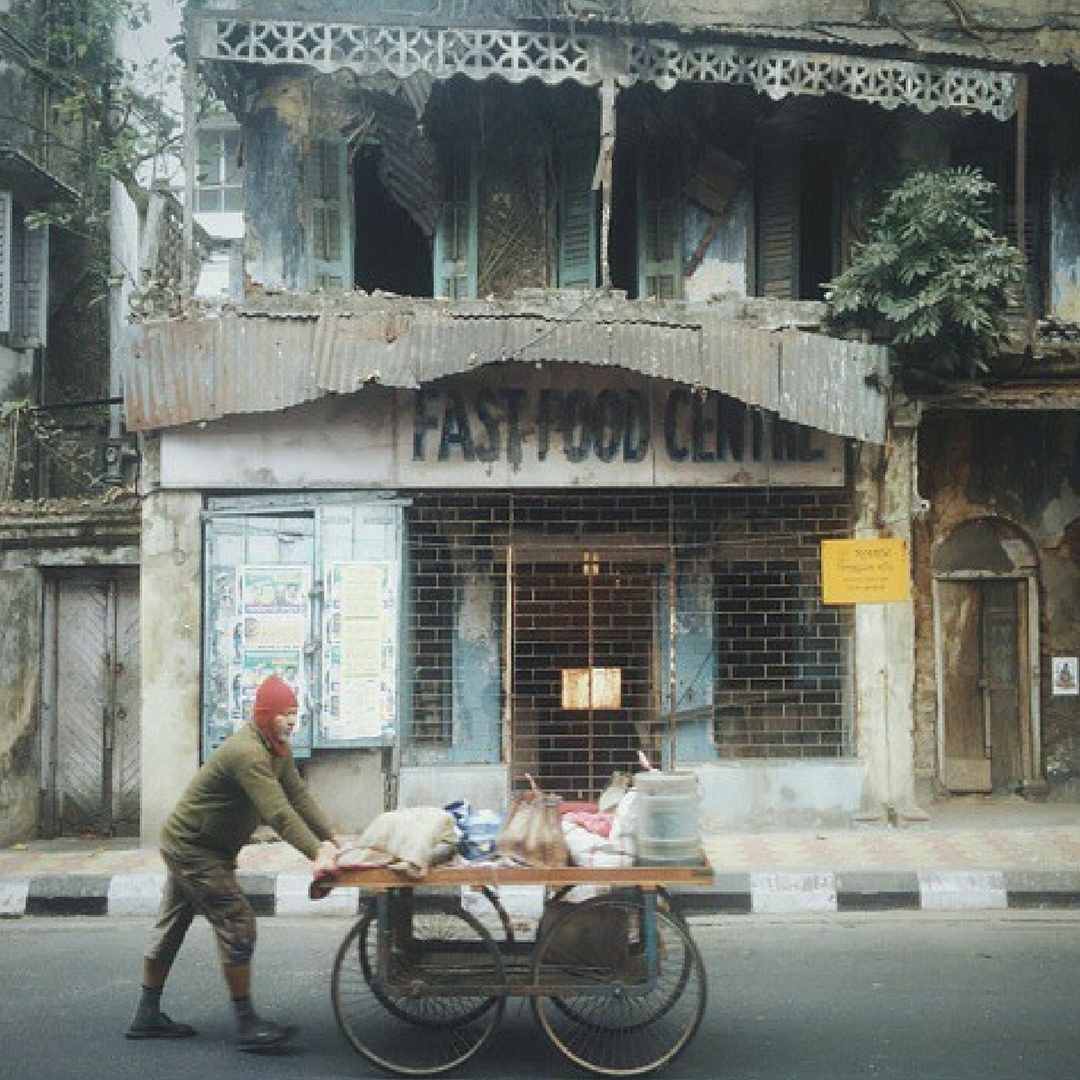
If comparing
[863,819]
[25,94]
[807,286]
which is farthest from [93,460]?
[863,819]

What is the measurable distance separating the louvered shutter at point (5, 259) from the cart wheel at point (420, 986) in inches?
469

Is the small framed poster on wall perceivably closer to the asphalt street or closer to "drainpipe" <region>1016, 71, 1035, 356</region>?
"drainpipe" <region>1016, 71, 1035, 356</region>

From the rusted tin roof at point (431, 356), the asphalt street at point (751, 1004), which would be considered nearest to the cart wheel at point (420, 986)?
the asphalt street at point (751, 1004)

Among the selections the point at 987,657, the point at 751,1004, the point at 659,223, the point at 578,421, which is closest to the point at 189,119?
the point at 578,421

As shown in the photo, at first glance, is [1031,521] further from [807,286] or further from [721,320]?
[721,320]

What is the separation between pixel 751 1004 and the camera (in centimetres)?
662

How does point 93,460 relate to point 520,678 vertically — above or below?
above

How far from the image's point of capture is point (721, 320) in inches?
446

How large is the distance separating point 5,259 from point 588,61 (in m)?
8.37

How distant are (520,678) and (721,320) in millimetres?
3924

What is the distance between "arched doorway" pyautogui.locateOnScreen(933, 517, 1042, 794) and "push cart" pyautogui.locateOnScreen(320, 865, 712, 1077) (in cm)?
813

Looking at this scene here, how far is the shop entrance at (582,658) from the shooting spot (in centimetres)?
1188

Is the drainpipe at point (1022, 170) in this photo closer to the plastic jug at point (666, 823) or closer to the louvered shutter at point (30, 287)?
the plastic jug at point (666, 823)

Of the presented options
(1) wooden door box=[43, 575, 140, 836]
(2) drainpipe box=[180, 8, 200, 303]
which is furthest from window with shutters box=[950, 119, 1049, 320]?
(1) wooden door box=[43, 575, 140, 836]
